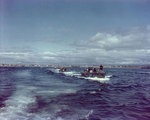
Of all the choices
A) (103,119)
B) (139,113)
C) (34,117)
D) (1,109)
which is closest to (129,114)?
(139,113)

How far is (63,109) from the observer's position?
16.8 meters

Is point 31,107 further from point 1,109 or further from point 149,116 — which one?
point 149,116

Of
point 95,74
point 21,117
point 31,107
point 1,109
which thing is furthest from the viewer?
point 95,74

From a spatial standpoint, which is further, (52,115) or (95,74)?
(95,74)

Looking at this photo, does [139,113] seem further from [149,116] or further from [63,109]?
[63,109]

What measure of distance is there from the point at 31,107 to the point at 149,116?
38.3ft

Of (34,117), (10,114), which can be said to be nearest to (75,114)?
(34,117)

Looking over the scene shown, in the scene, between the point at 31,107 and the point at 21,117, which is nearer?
the point at 21,117

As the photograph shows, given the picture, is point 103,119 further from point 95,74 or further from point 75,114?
point 95,74

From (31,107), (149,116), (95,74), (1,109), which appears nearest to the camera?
(149,116)

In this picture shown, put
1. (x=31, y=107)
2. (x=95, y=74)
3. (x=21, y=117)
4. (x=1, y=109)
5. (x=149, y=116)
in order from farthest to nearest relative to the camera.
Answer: (x=95, y=74) → (x=31, y=107) → (x=1, y=109) → (x=149, y=116) → (x=21, y=117)

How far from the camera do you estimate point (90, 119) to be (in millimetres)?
14055

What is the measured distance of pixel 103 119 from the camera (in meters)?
14.1

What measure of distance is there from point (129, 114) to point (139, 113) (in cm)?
118
